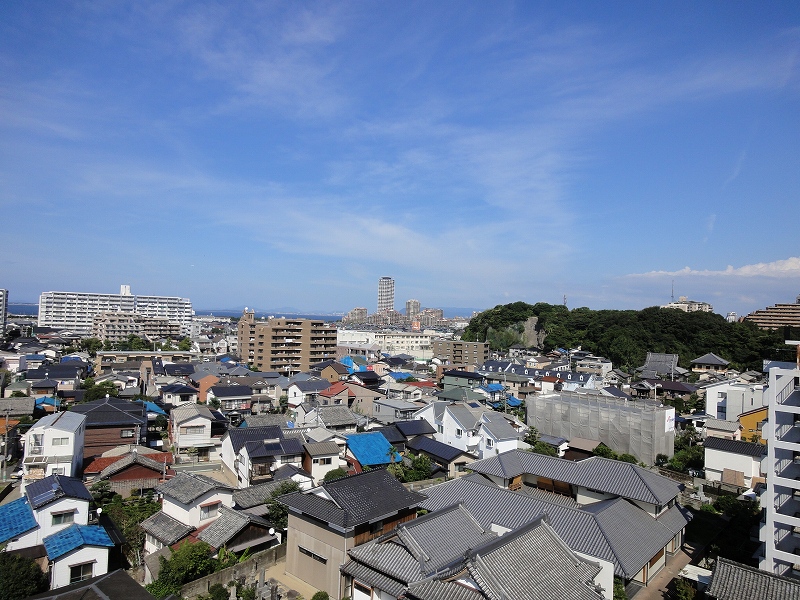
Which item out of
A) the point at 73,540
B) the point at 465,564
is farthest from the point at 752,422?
the point at 73,540

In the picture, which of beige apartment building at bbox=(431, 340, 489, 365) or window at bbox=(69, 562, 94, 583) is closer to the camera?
window at bbox=(69, 562, 94, 583)

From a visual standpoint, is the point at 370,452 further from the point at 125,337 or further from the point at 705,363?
the point at 125,337

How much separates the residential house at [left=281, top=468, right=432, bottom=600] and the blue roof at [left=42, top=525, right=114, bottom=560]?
5151 millimetres

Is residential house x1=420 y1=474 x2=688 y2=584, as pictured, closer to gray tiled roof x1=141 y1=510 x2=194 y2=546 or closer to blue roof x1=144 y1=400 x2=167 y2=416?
gray tiled roof x1=141 y1=510 x2=194 y2=546

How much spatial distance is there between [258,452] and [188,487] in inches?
197

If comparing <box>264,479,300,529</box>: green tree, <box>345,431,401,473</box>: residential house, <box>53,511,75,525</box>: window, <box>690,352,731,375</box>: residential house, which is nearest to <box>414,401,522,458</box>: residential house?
<box>345,431,401,473</box>: residential house

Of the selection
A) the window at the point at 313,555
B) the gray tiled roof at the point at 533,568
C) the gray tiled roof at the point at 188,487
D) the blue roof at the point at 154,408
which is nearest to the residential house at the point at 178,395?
the blue roof at the point at 154,408

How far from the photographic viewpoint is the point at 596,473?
16.7 metres

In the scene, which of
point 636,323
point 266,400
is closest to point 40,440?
point 266,400

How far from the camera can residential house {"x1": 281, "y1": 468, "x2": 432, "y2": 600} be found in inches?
482

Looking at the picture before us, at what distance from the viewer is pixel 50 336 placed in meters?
68.6

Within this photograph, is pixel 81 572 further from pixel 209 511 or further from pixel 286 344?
pixel 286 344

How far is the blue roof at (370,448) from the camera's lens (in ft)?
72.4

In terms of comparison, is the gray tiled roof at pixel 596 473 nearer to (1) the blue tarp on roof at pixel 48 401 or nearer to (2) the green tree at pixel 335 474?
(2) the green tree at pixel 335 474
